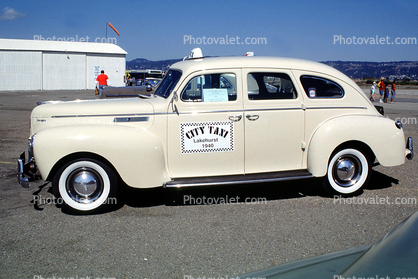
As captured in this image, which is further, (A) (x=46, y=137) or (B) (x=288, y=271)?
(A) (x=46, y=137)

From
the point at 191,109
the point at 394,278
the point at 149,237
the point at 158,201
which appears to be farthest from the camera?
the point at 158,201

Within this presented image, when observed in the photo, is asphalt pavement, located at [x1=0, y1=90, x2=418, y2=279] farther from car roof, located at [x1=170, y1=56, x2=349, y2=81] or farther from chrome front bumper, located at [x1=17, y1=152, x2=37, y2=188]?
car roof, located at [x1=170, y1=56, x2=349, y2=81]

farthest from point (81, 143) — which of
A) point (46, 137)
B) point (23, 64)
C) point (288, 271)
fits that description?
point (23, 64)

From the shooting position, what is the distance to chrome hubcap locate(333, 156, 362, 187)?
16.8ft

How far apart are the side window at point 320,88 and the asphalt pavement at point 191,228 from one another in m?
1.06

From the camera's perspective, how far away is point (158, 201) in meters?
5.11

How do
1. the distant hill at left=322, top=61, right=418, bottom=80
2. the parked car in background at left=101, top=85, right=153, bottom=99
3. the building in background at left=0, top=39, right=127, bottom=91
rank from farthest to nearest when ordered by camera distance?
the distant hill at left=322, top=61, right=418, bottom=80, the building in background at left=0, top=39, right=127, bottom=91, the parked car in background at left=101, top=85, right=153, bottom=99

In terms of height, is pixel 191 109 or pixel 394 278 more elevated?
Answer: pixel 191 109

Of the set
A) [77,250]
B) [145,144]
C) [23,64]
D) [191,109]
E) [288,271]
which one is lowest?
[77,250]

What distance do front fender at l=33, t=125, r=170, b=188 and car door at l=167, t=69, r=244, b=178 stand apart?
239 mm

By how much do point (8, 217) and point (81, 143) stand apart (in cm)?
128

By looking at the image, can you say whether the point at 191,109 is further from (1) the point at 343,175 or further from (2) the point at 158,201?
(1) the point at 343,175

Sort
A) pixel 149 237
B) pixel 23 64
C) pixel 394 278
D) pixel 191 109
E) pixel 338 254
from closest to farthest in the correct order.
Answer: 1. pixel 394 278
2. pixel 338 254
3. pixel 149 237
4. pixel 191 109
5. pixel 23 64

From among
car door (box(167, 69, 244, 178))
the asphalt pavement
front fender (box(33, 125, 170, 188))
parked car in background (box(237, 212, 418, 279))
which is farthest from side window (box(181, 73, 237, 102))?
parked car in background (box(237, 212, 418, 279))
